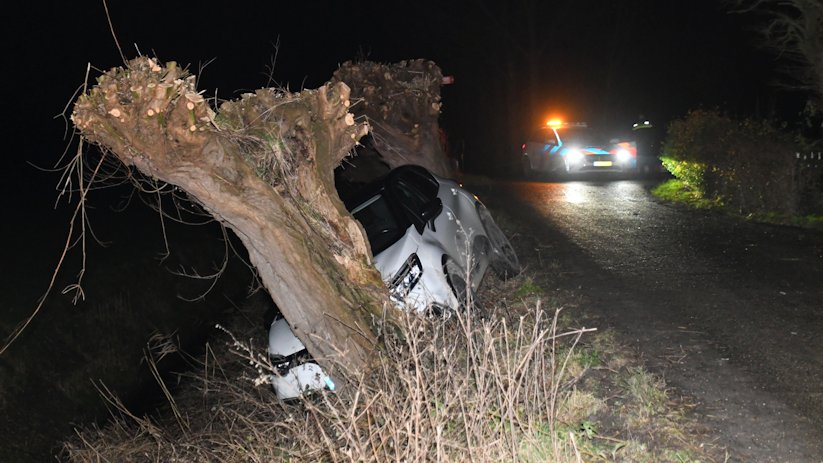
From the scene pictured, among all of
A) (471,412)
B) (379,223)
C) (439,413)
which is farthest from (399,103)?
(471,412)

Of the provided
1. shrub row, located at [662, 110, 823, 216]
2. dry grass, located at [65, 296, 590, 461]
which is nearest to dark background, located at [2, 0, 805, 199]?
shrub row, located at [662, 110, 823, 216]

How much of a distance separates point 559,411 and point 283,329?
349cm

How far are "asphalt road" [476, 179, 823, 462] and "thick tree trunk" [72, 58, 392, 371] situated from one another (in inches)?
102

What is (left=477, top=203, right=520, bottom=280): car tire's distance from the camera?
10742mm

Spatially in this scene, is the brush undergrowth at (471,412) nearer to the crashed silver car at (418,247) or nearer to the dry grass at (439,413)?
the dry grass at (439,413)

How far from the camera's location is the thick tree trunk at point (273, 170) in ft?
18.6

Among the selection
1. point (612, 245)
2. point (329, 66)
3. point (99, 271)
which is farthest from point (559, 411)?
point (329, 66)

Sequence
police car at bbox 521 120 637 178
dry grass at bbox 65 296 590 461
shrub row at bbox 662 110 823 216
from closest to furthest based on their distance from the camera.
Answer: dry grass at bbox 65 296 590 461 → shrub row at bbox 662 110 823 216 → police car at bbox 521 120 637 178

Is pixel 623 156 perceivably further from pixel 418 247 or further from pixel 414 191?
pixel 418 247

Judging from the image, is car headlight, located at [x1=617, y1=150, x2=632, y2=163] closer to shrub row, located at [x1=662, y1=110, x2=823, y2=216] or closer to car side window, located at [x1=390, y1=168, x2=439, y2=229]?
shrub row, located at [x1=662, y1=110, x2=823, y2=216]

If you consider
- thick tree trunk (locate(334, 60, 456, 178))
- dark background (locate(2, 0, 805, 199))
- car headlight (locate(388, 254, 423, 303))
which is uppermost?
dark background (locate(2, 0, 805, 199))

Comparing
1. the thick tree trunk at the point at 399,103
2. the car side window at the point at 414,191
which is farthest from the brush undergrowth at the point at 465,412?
the thick tree trunk at the point at 399,103

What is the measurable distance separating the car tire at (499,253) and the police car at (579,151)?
14.7m

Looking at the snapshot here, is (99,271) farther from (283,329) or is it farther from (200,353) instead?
(283,329)
